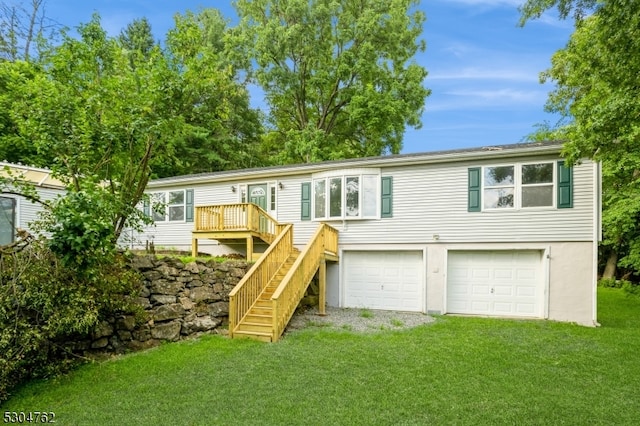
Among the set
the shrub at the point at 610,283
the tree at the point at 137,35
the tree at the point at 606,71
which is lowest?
the shrub at the point at 610,283

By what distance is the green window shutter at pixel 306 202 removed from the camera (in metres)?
12.5

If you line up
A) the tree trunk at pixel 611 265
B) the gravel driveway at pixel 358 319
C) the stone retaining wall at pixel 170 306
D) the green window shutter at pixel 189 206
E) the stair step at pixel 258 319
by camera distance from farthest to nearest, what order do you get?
the tree trunk at pixel 611 265 → the green window shutter at pixel 189 206 → the gravel driveway at pixel 358 319 → the stair step at pixel 258 319 → the stone retaining wall at pixel 170 306

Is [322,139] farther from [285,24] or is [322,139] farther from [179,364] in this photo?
[179,364]

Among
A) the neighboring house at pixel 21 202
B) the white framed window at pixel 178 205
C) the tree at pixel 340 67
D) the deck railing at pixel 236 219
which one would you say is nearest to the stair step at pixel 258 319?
the deck railing at pixel 236 219

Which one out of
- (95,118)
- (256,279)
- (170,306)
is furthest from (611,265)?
(95,118)

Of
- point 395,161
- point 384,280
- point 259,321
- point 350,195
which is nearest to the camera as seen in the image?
point 259,321

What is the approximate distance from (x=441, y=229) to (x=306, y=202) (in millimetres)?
4225

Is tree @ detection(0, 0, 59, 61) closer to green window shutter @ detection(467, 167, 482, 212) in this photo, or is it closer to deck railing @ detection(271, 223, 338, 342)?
deck railing @ detection(271, 223, 338, 342)

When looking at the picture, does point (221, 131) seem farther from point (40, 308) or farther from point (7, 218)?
point (40, 308)

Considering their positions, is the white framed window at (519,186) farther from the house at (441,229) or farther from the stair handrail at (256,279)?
the stair handrail at (256,279)

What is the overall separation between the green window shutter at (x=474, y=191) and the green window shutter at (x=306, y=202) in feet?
15.6

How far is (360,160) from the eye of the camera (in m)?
12.1

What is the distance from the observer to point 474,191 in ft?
35.0

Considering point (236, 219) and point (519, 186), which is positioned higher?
point (519, 186)
